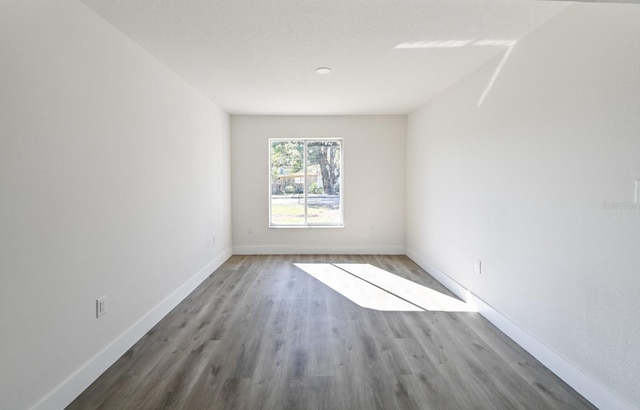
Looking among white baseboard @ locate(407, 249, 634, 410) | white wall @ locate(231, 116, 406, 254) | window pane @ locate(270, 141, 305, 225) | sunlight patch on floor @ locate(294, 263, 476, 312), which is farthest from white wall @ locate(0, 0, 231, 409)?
white baseboard @ locate(407, 249, 634, 410)

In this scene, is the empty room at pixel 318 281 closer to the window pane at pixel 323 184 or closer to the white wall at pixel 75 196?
the white wall at pixel 75 196

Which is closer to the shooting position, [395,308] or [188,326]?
[188,326]

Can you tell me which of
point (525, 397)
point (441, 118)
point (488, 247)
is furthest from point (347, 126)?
point (525, 397)

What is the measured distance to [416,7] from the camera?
6.31 feet

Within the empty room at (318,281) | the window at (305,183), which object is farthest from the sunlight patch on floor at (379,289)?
the window at (305,183)

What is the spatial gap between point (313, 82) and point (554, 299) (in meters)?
2.89

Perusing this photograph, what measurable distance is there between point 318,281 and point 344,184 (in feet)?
6.40

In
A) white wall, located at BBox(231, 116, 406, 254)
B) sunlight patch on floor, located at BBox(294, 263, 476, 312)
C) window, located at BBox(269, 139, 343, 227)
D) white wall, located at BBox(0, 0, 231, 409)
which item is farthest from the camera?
window, located at BBox(269, 139, 343, 227)

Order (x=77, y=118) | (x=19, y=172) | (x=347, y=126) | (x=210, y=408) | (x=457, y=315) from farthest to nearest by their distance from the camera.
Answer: (x=347, y=126) → (x=457, y=315) → (x=77, y=118) → (x=210, y=408) → (x=19, y=172)

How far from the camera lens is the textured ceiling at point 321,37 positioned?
1.93 metres

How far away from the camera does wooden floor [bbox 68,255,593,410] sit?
1.74 m

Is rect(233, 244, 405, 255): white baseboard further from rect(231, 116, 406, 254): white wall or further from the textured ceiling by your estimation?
the textured ceiling

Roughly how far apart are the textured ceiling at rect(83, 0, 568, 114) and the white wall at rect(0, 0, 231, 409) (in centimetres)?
37

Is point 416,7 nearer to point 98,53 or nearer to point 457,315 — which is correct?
point 98,53
